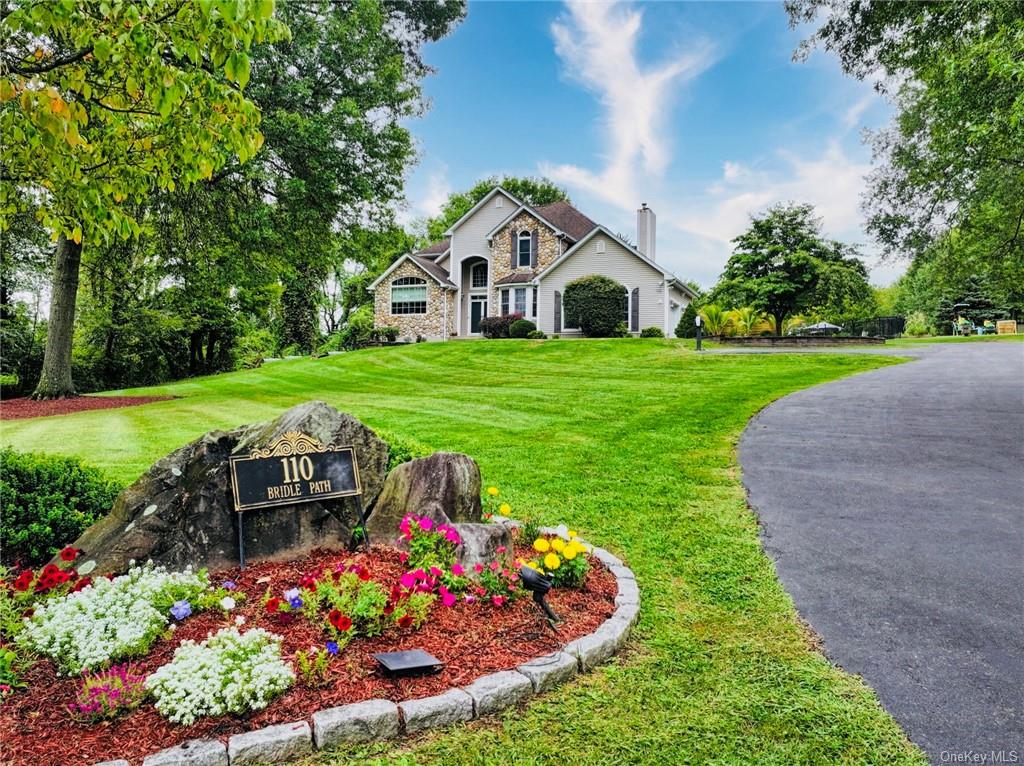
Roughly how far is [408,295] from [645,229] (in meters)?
13.7

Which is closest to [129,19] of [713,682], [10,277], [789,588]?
[713,682]

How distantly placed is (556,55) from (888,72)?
24.7 feet

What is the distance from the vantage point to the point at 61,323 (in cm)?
1486

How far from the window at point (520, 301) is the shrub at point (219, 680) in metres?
27.7

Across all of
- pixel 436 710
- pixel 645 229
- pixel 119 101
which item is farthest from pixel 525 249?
pixel 436 710

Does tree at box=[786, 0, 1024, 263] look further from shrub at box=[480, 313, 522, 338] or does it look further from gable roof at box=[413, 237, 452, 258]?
gable roof at box=[413, 237, 452, 258]

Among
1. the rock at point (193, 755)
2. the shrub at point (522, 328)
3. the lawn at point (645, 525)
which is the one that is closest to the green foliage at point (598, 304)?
the shrub at point (522, 328)

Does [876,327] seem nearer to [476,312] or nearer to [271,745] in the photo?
[476,312]

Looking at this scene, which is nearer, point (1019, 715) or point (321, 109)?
point (1019, 715)

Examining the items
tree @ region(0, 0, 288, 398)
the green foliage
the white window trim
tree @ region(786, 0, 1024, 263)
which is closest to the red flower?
tree @ region(0, 0, 288, 398)

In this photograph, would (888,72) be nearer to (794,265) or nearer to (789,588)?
(789,588)

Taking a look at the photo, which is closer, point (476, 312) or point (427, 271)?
point (427, 271)

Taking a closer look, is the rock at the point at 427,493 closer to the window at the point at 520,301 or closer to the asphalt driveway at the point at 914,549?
the asphalt driveway at the point at 914,549

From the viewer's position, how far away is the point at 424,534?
4086 mm
